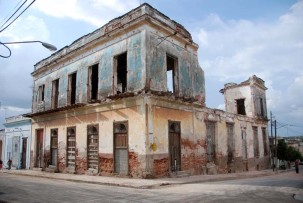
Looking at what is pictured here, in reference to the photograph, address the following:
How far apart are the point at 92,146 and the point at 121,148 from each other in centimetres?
268

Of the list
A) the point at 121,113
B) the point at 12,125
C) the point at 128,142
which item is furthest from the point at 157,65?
the point at 12,125

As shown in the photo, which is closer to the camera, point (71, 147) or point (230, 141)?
point (71, 147)

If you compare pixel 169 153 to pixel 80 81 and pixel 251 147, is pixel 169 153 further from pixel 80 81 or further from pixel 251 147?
pixel 251 147

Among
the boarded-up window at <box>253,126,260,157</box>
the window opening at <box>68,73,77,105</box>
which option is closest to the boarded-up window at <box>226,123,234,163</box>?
the boarded-up window at <box>253,126,260,157</box>

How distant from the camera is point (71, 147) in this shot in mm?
17406

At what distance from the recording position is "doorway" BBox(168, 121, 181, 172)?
13875 millimetres

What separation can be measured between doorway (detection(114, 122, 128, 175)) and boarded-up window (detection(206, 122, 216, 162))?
644 centimetres

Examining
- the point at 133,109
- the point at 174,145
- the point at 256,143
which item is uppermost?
the point at 133,109

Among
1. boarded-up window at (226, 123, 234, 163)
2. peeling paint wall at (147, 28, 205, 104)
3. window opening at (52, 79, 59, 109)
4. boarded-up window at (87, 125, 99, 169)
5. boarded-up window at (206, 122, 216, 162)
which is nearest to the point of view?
peeling paint wall at (147, 28, 205, 104)

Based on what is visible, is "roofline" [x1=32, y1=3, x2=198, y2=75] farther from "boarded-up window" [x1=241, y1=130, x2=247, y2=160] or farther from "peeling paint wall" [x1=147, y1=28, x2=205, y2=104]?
"boarded-up window" [x1=241, y1=130, x2=247, y2=160]

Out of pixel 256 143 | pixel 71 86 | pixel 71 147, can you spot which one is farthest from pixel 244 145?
pixel 71 86

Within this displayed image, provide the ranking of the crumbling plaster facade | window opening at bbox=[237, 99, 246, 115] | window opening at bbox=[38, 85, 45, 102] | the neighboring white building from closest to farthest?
the crumbling plaster facade
window opening at bbox=[38, 85, 45, 102]
the neighboring white building
window opening at bbox=[237, 99, 246, 115]

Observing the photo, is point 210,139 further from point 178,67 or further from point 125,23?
point 125,23

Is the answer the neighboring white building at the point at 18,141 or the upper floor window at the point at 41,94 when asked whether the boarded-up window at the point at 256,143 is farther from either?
the neighboring white building at the point at 18,141
